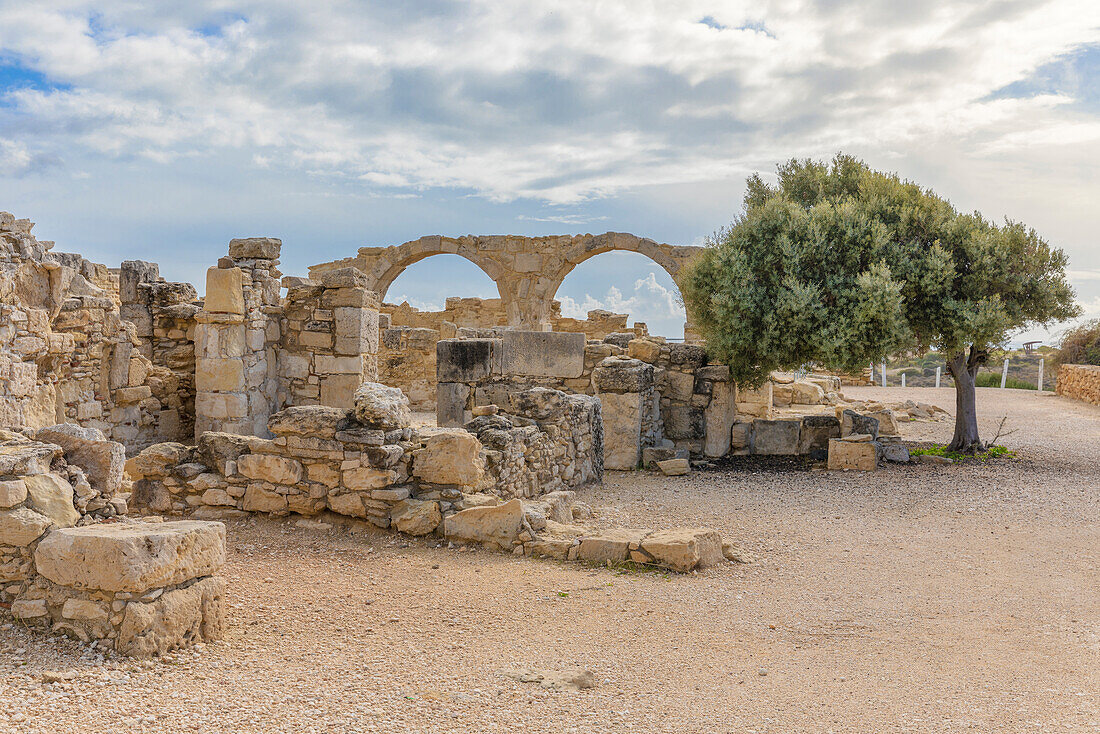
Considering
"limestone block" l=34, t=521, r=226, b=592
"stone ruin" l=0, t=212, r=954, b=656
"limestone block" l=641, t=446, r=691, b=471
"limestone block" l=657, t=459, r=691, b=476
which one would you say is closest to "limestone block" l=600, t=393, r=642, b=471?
"stone ruin" l=0, t=212, r=954, b=656

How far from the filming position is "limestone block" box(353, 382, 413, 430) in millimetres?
5746

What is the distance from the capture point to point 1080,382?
18.6 metres

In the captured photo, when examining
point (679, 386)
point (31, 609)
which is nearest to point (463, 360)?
point (679, 386)

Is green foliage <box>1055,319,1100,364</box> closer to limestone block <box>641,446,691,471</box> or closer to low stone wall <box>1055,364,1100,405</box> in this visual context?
low stone wall <box>1055,364,1100,405</box>

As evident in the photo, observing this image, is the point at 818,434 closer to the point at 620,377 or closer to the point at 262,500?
the point at 620,377

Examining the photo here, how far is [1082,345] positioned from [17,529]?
82.3 ft

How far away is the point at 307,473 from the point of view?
5805mm

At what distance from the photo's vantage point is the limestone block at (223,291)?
9219mm

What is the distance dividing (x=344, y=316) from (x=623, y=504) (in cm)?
447

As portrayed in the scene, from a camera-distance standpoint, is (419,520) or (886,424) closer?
(419,520)

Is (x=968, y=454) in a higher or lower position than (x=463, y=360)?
lower

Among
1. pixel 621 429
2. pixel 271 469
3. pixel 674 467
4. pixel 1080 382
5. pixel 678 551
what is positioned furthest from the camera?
pixel 1080 382

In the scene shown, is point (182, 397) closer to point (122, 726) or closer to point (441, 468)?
point (441, 468)

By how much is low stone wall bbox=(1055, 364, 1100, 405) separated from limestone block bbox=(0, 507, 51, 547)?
20378 millimetres
